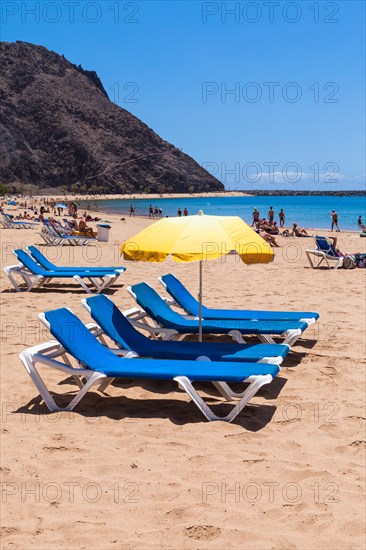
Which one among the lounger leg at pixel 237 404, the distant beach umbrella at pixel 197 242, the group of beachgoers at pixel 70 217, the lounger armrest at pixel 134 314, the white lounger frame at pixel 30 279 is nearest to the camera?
the lounger leg at pixel 237 404

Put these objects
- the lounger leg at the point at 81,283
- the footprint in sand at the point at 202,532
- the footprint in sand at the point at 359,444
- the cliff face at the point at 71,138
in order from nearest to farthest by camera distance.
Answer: the footprint in sand at the point at 202,532 < the footprint in sand at the point at 359,444 < the lounger leg at the point at 81,283 < the cliff face at the point at 71,138

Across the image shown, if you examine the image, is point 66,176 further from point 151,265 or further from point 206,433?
point 206,433

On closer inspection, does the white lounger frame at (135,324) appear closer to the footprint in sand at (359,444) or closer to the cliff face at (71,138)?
the footprint in sand at (359,444)

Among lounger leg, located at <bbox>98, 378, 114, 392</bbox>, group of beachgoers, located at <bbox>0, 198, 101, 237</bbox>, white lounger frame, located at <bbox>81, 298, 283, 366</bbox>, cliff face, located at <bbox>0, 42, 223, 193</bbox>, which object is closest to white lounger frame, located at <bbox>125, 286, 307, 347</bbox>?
white lounger frame, located at <bbox>81, 298, 283, 366</bbox>

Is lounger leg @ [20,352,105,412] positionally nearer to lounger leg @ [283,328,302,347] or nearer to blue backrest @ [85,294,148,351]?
blue backrest @ [85,294,148,351]

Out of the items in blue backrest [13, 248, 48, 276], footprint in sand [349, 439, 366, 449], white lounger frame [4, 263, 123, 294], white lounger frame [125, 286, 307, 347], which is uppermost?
blue backrest [13, 248, 48, 276]

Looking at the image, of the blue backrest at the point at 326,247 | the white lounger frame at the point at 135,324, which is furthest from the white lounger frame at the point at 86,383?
the blue backrest at the point at 326,247

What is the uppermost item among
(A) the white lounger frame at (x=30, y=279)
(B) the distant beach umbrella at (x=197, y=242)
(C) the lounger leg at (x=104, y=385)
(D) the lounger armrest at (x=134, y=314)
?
(B) the distant beach umbrella at (x=197, y=242)

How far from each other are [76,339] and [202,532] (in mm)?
2262

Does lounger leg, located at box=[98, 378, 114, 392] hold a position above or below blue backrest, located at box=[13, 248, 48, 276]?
below

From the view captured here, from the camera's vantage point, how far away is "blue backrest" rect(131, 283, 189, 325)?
6652 millimetres

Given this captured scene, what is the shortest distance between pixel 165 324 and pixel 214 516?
338 centimetres

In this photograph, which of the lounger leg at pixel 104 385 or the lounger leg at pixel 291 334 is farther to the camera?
the lounger leg at pixel 291 334

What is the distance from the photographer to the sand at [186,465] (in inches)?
128
